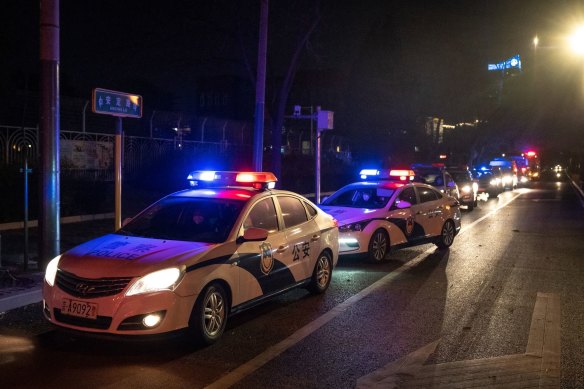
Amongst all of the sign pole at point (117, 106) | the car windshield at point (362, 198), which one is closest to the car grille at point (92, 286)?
the sign pole at point (117, 106)

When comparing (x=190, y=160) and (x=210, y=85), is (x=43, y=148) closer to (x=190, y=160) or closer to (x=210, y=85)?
(x=190, y=160)

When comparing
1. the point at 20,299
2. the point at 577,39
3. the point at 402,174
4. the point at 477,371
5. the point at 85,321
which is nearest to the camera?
the point at 477,371

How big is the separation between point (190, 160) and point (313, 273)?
17709 mm

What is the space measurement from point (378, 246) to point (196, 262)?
19.2ft

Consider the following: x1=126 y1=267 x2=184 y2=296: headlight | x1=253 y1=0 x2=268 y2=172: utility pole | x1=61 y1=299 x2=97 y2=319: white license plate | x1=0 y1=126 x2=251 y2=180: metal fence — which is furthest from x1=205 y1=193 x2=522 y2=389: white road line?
x1=0 y1=126 x2=251 y2=180: metal fence

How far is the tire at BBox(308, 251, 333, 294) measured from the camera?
8.07 m

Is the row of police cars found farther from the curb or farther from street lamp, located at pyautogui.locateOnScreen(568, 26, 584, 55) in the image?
street lamp, located at pyautogui.locateOnScreen(568, 26, 584, 55)

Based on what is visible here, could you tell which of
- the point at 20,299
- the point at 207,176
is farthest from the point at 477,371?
the point at 20,299

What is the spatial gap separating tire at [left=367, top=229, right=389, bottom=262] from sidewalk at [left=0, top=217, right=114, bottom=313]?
5468 mm

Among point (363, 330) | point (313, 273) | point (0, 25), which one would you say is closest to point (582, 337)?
point (363, 330)

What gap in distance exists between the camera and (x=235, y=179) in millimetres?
7930

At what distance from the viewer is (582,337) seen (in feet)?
20.7

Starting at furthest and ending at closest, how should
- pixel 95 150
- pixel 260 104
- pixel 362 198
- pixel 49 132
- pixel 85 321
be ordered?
pixel 95 150, pixel 260 104, pixel 362 198, pixel 49 132, pixel 85 321

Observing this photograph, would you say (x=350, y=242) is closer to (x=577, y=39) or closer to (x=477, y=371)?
(x=477, y=371)
